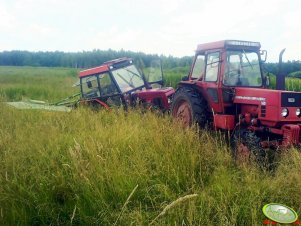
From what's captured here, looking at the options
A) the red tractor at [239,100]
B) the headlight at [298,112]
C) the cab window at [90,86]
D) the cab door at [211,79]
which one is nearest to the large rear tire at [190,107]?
the red tractor at [239,100]

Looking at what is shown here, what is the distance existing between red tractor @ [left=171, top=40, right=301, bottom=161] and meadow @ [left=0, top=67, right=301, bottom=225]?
0.81 m

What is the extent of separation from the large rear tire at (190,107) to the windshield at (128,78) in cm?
283

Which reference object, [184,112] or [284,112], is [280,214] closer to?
[284,112]

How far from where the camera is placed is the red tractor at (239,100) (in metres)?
5.35

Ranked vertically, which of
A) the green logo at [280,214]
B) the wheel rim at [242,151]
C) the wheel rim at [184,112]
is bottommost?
the green logo at [280,214]

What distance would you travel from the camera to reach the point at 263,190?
373 centimetres

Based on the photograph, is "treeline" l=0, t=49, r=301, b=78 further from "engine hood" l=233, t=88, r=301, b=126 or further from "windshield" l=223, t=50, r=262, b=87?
"engine hood" l=233, t=88, r=301, b=126

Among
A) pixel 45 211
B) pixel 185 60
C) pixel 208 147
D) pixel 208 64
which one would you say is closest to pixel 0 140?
pixel 45 211

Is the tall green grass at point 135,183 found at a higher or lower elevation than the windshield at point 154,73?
lower

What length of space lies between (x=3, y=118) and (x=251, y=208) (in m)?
5.51

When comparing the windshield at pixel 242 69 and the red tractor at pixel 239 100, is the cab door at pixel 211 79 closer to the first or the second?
the red tractor at pixel 239 100

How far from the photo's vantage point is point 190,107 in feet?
21.6

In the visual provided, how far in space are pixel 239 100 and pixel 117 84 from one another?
4.32m

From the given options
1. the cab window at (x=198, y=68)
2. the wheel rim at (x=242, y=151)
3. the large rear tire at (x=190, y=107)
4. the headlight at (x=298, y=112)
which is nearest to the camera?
the wheel rim at (x=242, y=151)
